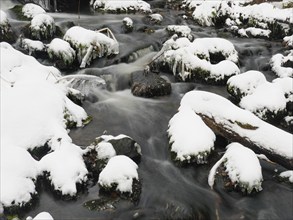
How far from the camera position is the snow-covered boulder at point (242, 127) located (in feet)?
19.8

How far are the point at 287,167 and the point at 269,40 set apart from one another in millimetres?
8836

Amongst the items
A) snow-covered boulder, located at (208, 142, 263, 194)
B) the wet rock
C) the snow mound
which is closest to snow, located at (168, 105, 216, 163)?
snow-covered boulder, located at (208, 142, 263, 194)

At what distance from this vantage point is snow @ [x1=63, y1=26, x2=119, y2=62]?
10.3 meters

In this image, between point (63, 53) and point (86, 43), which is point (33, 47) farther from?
point (86, 43)

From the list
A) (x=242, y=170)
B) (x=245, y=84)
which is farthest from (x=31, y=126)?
(x=245, y=84)

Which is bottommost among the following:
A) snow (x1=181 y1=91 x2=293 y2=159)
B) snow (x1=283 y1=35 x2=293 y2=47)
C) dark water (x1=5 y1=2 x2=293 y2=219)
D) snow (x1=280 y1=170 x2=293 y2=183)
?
dark water (x1=5 y1=2 x2=293 y2=219)

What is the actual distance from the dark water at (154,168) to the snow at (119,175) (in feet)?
0.83

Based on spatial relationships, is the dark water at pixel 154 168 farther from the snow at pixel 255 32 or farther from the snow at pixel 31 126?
the snow at pixel 255 32

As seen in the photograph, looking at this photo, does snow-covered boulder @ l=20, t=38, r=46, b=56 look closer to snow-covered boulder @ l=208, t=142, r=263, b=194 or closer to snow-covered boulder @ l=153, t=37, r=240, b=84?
snow-covered boulder @ l=153, t=37, r=240, b=84

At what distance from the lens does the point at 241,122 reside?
6.57 metres

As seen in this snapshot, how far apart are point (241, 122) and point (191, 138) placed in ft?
3.41

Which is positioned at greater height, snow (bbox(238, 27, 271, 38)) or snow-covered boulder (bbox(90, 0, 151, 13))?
snow (bbox(238, 27, 271, 38))

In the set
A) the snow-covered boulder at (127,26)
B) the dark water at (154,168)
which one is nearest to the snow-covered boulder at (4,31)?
the dark water at (154,168)

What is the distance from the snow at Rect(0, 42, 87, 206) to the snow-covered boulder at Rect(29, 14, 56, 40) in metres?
2.10
